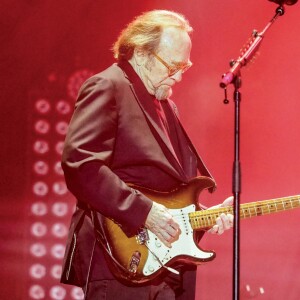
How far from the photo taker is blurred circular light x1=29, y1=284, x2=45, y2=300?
4.84m

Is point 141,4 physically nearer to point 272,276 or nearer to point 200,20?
point 200,20

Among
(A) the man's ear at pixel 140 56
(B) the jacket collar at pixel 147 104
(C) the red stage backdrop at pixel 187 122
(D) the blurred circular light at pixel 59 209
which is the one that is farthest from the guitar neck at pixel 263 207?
(D) the blurred circular light at pixel 59 209

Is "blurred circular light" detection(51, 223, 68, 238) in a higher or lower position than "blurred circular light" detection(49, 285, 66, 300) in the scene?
higher

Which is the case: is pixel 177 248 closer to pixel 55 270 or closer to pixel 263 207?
pixel 263 207

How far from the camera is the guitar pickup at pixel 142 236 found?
2363mm

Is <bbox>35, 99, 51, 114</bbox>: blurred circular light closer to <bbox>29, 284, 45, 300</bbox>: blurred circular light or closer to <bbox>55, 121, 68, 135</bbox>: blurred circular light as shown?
<bbox>55, 121, 68, 135</bbox>: blurred circular light

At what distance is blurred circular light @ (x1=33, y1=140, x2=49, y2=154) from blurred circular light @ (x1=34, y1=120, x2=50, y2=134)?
0.09m

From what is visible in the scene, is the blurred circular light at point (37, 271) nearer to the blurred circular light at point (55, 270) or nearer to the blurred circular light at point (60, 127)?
the blurred circular light at point (55, 270)

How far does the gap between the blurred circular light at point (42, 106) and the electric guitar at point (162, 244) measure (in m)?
2.67

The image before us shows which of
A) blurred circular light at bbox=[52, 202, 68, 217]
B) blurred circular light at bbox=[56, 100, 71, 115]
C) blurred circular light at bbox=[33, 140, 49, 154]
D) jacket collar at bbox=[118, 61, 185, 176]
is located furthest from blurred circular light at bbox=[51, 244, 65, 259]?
jacket collar at bbox=[118, 61, 185, 176]

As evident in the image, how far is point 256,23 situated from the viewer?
4918mm

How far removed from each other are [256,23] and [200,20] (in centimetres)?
48

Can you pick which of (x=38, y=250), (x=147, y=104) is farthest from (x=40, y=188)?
(x=147, y=104)

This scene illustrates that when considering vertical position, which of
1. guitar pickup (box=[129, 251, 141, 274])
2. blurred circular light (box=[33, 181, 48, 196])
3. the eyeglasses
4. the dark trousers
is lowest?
the dark trousers
